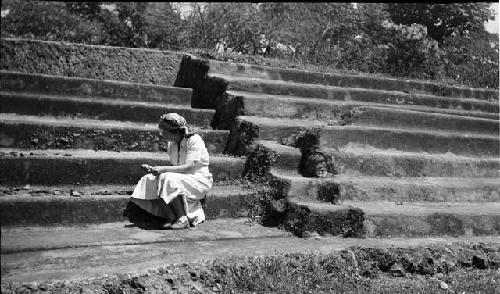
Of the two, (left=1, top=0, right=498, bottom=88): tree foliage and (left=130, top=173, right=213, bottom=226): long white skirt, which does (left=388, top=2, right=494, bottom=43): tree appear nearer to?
(left=1, top=0, right=498, bottom=88): tree foliage

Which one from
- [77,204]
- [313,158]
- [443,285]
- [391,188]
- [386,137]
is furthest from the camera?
[386,137]

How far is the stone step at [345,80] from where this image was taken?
8.62 meters

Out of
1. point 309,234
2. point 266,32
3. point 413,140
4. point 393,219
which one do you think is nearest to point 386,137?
point 413,140

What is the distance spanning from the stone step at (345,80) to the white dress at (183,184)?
9.87 ft

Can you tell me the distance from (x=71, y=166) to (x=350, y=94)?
5.02 metres

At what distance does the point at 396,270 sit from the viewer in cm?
489

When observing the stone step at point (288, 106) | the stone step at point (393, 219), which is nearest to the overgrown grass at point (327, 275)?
the stone step at point (393, 219)

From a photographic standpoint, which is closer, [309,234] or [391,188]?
[309,234]

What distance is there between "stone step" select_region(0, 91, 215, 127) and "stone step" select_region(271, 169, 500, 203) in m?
1.93

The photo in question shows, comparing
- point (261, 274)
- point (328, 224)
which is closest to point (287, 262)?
point (261, 274)

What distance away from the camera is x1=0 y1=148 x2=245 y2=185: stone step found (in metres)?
5.29

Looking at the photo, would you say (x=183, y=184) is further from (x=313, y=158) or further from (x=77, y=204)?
(x=313, y=158)

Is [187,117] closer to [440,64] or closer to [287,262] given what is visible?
[287,262]

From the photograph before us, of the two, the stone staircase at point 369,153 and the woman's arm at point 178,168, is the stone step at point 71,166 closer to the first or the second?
the woman's arm at point 178,168
